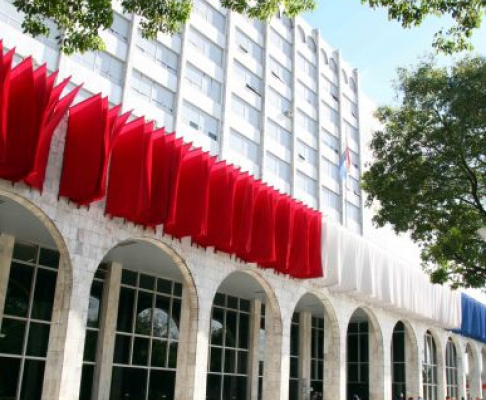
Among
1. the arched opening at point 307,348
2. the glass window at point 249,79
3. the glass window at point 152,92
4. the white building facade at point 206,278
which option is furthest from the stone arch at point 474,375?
the glass window at point 152,92

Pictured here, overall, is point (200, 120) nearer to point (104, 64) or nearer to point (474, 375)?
point (104, 64)

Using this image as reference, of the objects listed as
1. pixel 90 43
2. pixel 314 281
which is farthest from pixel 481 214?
pixel 90 43

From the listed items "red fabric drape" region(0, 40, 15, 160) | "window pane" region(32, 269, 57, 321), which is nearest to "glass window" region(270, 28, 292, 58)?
"window pane" region(32, 269, 57, 321)

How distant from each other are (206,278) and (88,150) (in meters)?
6.69

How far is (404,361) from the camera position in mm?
36750

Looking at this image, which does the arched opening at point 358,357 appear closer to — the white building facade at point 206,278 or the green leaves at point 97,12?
the white building facade at point 206,278

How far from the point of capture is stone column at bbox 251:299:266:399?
94.2 ft

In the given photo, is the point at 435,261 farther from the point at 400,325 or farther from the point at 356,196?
the point at 356,196

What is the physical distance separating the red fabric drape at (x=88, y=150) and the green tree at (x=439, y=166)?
9606mm

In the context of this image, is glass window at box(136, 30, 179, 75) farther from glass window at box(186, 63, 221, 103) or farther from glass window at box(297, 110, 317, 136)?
glass window at box(297, 110, 317, 136)

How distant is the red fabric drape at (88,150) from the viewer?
15.6 meters

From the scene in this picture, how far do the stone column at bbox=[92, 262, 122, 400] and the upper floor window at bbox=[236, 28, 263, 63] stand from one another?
67.3 feet

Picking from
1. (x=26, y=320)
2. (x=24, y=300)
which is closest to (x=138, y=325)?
(x=26, y=320)

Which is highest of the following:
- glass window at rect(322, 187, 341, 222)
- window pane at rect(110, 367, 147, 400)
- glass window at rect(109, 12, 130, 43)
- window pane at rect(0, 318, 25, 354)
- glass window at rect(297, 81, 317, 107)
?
glass window at rect(297, 81, 317, 107)
